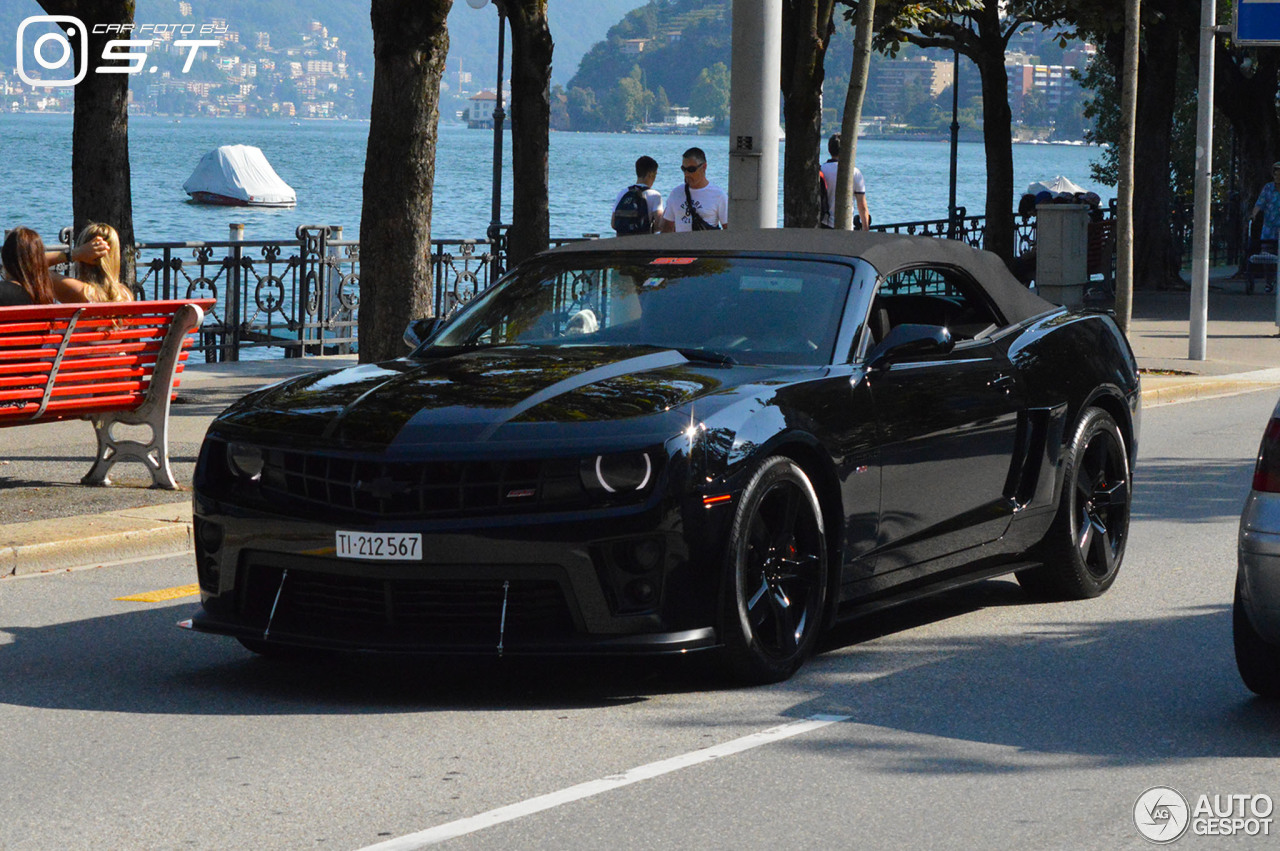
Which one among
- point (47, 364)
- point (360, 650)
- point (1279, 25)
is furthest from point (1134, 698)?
point (1279, 25)

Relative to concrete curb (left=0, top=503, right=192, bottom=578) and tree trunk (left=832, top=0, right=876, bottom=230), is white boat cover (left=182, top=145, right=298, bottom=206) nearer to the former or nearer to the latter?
tree trunk (left=832, top=0, right=876, bottom=230)

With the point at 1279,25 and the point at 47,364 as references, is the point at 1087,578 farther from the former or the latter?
the point at 1279,25

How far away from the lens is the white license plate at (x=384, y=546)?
6.12 m

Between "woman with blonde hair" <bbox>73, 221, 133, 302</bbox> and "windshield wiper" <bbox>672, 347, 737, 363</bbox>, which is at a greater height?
"woman with blonde hair" <bbox>73, 221, 133, 302</bbox>

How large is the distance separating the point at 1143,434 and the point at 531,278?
8.29m

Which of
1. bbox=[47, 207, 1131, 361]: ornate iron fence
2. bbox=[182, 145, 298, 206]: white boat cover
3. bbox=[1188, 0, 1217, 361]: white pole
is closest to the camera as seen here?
bbox=[47, 207, 1131, 361]: ornate iron fence

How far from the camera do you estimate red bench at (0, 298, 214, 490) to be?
32.6ft

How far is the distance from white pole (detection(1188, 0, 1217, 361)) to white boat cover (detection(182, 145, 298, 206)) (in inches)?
3250

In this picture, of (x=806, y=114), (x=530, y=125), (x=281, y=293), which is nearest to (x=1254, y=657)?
(x=530, y=125)

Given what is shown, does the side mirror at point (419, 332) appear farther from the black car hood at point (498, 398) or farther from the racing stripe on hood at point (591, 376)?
the racing stripe on hood at point (591, 376)

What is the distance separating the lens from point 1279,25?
66.8 feet

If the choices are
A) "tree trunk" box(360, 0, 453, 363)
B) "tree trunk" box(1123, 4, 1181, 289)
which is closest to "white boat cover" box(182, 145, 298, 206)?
"tree trunk" box(1123, 4, 1181, 289)

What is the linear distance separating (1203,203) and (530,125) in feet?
23.2

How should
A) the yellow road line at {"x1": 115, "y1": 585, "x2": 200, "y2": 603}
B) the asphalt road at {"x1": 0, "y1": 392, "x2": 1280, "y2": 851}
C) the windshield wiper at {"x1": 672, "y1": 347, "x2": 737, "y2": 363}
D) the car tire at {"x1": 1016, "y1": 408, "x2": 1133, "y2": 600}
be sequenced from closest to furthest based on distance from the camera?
the asphalt road at {"x1": 0, "y1": 392, "x2": 1280, "y2": 851} → the windshield wiper at {"x1": 672, "y1": 347, "x2": 737, "y2": 363} → the car tire at {"x1": 1016, "y1": 408, "x2": 1133, "y2": 600} → the yellow road line at {"x1": 115, "y1": 585, "x2": 200, "y2": 603}
